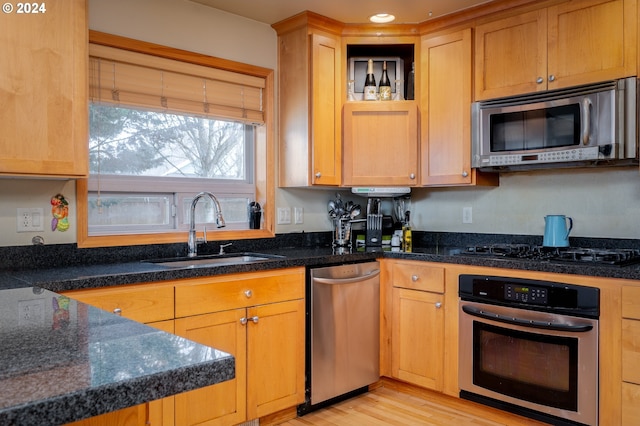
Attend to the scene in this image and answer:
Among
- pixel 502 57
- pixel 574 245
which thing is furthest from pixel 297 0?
pixel 574 245

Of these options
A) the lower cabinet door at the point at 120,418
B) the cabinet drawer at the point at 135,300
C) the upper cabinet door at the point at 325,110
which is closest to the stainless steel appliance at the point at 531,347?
the upper cabinet door at the point at 325,110

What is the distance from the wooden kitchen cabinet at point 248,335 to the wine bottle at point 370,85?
131 cm

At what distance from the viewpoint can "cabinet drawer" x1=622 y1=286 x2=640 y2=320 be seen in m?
2.15

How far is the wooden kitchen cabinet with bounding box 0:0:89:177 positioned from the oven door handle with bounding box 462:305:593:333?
2.01 meters

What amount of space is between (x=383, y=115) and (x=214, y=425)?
2.06 m

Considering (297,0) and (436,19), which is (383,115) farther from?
A: (297,0)

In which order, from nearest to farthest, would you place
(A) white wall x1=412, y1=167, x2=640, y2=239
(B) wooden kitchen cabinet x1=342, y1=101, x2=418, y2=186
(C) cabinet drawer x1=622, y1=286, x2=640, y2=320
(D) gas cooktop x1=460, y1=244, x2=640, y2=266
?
(C) cabinet drawer x1=622, y1=286, x2=640, y2=320 < (D) gas cooktop x1=460, y1=244, x2=640, y2=266 < (A) white wall x1=412, y1=167, x2=640, y2=239 < (B) wooden kitchen cabinet x1=342, y1=101, x2=418, y2=186

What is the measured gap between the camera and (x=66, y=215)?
2.43 meters

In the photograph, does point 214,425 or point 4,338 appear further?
point 214,425

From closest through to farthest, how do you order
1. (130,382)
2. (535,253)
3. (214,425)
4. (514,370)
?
(130,382)
(214,425)
(514,370)
(535,253)

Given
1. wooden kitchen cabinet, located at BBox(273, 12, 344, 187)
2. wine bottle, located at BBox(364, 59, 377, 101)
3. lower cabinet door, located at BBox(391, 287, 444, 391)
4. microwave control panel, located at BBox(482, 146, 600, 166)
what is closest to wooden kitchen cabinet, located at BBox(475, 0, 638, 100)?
microwave control panel, located at BBox(482, 146, 600, 166)

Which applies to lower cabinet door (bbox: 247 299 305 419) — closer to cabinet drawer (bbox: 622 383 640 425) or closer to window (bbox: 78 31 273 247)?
window (bbox: 78 31 273 247)

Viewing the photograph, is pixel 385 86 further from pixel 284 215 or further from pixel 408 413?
pixel 408 413

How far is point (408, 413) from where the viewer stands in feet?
9.20
